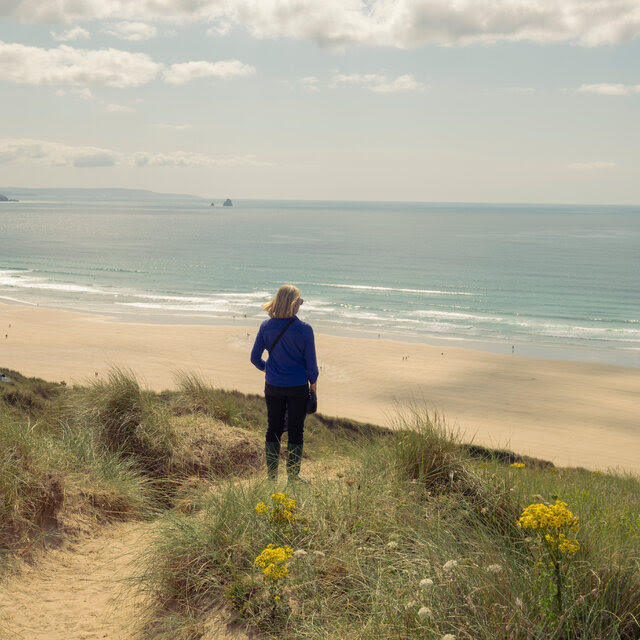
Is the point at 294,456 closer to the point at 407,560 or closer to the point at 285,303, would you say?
the point at 285,303

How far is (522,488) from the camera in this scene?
179 inches

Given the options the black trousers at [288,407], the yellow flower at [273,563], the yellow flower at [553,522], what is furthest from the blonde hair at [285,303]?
the yellow flower at [553,522]

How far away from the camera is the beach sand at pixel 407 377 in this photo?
17844mm

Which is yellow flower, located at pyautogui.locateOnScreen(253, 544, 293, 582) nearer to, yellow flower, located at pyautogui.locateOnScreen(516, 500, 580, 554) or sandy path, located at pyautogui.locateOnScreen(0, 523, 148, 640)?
sandy path, located at pyautogui.locateOnScreen(0, 523, 148, 640)

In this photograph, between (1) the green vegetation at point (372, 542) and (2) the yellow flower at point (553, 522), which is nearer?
(2) the yellow flower at point (553, 522)

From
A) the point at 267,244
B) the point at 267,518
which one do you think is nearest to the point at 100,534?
the point at 267,518

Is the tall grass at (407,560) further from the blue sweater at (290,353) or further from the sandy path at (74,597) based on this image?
the blue sweater at (290,353)

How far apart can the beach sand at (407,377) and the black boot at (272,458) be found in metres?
9.55

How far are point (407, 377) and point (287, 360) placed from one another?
63.8ft

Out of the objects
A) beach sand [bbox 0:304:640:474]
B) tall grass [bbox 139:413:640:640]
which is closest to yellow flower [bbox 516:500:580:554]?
tall grass [bbox 139:413:640:640]

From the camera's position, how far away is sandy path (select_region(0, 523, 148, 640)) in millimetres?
3631

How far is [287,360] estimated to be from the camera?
5793 mm

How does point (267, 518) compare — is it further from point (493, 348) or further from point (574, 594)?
point (493, 348)

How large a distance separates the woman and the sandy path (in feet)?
5.40
